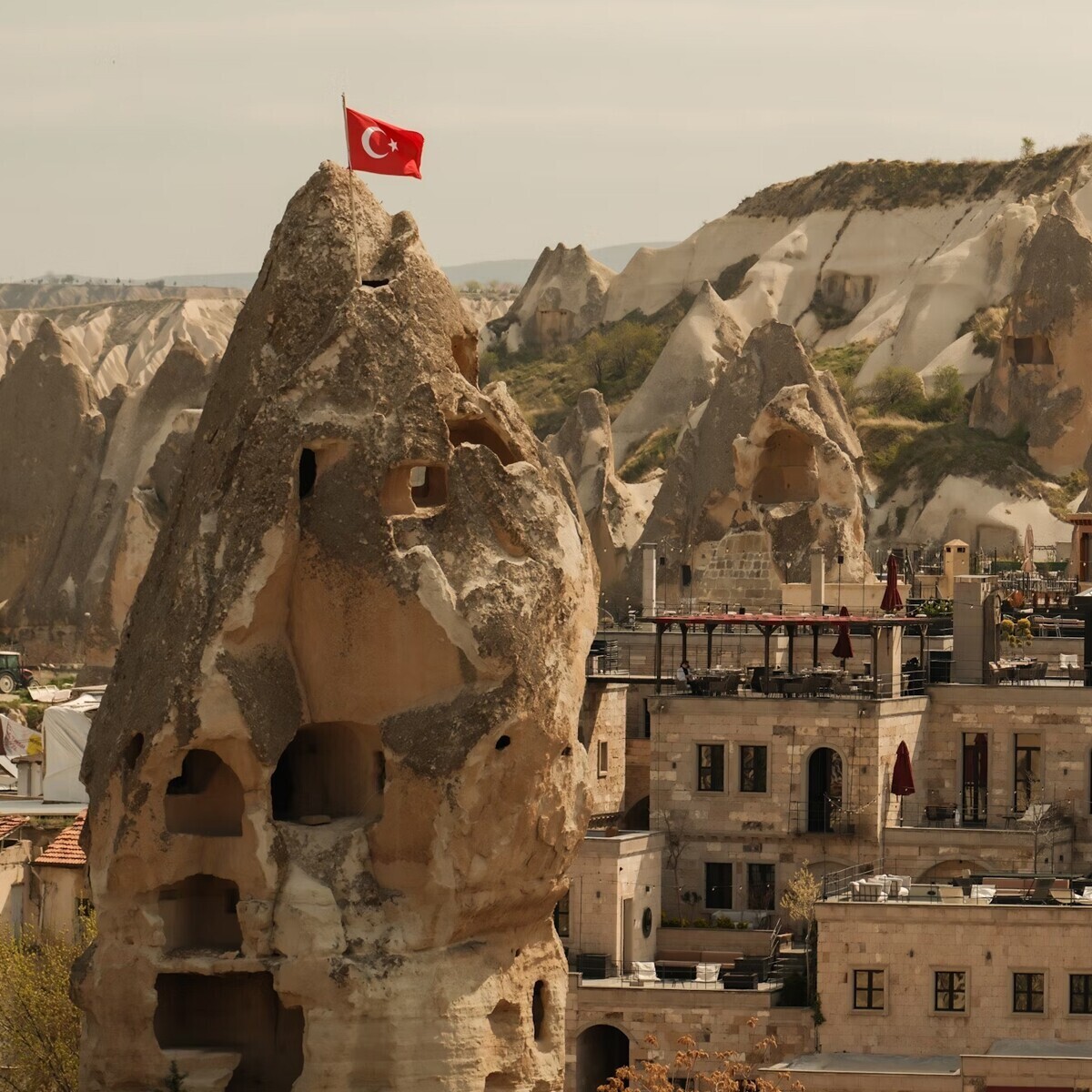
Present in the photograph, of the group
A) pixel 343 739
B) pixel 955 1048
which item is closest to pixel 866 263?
pixel 955 1048

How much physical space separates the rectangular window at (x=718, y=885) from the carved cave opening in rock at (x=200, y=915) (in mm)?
23205

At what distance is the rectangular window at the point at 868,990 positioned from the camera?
55.7m

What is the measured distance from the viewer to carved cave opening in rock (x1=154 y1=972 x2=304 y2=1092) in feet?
137

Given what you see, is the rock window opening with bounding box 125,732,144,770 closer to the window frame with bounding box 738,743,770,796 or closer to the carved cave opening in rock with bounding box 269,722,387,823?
the carved cave opening in rock with bounding box 269,722,387,823

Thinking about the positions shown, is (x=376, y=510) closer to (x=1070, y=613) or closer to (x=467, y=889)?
(x=467, y=889)

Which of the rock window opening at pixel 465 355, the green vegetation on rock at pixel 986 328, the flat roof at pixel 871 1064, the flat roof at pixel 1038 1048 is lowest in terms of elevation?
the flat roof at pixel 871 1064

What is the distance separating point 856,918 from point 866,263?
103681 millimetres

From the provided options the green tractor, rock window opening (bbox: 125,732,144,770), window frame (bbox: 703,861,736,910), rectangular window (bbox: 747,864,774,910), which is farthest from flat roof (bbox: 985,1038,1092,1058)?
the green tractor

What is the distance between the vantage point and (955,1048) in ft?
181

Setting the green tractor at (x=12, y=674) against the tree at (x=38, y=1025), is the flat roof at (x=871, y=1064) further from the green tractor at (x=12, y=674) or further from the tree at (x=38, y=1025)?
the green tractor at (x=12, y=674)

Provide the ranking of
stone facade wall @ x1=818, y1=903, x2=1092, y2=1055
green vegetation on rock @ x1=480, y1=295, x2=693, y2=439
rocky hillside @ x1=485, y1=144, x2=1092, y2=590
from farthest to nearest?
green vegetation on rock @ x1=480, y1=295, x2=693, y2=439
rocky hillside @ x1=485, y1=144, x2=1092, y2=590
stone facade wall @ x1=818, y1=903, x2=1092, y2=1055

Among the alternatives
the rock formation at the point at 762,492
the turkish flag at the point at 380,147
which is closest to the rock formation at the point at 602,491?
the rock formation at the point at 762,492

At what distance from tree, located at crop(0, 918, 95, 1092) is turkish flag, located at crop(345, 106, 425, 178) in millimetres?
12542

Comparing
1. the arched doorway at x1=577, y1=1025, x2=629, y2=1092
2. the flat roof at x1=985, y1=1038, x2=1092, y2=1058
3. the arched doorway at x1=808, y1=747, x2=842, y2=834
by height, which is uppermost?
the arched doorway at x1=808, y1=747, x2=842, y2=834
